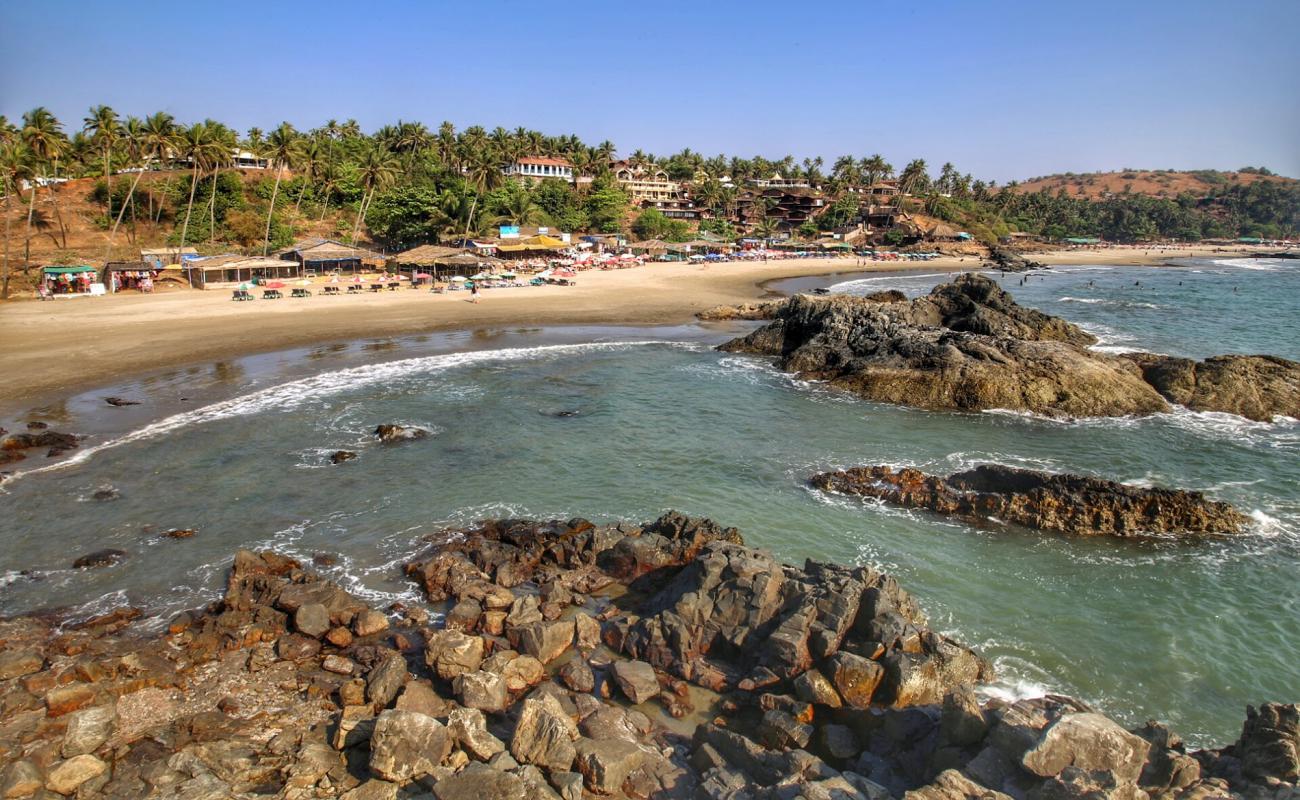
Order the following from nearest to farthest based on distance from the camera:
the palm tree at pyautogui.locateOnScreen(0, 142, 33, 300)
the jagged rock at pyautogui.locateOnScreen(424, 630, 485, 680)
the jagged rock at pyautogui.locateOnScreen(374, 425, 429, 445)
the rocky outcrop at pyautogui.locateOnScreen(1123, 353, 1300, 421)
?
the jagged rock at pyautogui.locateOnScreen(424, 630, 485, 680) → the jagged rock at pyautogui.locateOnScreen(374, 425, 429, 445) → the rocky outcrop at pyautogui.locateOnScreen(1123, 353, 1300, 421) → the palm tree at pyautogui.locateOnScreen(0, 142, 33, 300)

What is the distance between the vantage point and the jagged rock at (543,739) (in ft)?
29.9

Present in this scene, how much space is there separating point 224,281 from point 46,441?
33.9 m

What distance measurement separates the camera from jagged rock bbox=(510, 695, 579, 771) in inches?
358

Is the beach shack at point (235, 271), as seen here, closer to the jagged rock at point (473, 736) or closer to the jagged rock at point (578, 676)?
the jagged rock at point (578, 676)

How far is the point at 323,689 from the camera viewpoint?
11.0 meters

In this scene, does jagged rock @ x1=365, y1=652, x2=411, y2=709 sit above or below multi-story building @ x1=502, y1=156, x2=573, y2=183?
below

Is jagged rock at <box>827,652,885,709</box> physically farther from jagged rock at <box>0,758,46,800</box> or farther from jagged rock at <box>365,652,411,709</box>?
jagged rock at <box>0,758,46,800</box>

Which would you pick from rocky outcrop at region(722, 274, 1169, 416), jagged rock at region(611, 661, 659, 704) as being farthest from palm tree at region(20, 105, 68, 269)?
jagged rock at region(611, 661, 659, 704)

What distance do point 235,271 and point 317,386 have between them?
30336 mm

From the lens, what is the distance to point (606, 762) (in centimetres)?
891

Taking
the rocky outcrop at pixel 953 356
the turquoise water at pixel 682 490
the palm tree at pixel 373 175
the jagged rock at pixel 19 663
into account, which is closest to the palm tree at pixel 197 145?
the palm tree at pixel 373 175

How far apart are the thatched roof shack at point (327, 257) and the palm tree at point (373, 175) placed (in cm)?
1024

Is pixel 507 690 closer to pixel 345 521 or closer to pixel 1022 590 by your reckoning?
pixel 345 521

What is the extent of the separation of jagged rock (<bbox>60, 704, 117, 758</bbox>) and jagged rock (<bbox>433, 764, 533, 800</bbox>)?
4.98m
